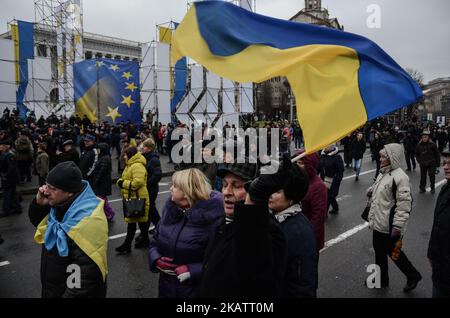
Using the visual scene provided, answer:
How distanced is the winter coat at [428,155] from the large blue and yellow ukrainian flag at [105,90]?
16.4m

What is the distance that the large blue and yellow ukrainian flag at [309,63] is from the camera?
2.52m

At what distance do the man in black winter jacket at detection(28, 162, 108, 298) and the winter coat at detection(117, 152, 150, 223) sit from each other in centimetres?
269

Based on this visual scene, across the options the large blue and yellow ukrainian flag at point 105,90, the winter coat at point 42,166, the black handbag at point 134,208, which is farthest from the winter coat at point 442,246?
the large blue and yellow ukrainian flag at point 105,90

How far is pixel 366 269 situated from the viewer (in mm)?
5148

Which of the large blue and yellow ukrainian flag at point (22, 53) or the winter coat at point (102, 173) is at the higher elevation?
the large blue and yellow ukrainian flag at point (22, 53)

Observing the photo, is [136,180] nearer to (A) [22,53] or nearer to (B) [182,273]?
(B) [182,273]

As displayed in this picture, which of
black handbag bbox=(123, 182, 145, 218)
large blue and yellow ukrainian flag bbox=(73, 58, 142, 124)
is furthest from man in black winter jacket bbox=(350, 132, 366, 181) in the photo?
large blue and yellow ukrainian flag bbox=(73, 58, 142, 124)

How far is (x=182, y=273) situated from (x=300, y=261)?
3.02ft

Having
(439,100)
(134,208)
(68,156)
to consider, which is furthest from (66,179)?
(439,100)

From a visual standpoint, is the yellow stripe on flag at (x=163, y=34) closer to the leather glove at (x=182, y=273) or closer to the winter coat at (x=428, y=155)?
the winter coat at (x=428, y=155)
